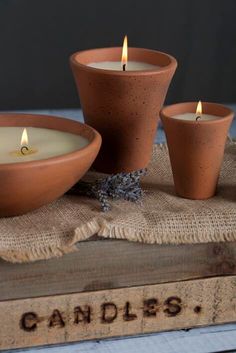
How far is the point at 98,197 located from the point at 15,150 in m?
0.08

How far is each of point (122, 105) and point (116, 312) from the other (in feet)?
0.64

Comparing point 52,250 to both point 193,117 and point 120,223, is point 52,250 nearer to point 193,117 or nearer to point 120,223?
point 120,223

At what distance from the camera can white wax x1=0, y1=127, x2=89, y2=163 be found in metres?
0.62

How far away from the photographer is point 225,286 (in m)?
0.63

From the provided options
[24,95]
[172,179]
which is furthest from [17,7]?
[172,179]

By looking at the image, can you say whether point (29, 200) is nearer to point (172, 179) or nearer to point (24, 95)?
point (172, 179)

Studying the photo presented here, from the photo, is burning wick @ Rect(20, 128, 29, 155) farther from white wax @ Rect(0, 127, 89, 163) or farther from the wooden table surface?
the wooden table surface

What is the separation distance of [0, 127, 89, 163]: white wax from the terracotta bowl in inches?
0.8

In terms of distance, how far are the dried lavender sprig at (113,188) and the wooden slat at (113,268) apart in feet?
0.22

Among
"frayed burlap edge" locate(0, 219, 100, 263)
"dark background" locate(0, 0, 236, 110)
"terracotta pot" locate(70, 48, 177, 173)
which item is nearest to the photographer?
"frayed burlap edge" locate(0, 219, 100, 263)

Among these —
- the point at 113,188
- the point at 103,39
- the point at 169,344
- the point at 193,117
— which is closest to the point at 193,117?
the point at 193,117

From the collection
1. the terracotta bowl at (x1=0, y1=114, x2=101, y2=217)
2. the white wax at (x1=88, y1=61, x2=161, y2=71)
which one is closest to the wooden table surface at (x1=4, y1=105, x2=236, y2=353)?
the terracotta bowl at (x1=0, y1=114, x2=101, y2=217)

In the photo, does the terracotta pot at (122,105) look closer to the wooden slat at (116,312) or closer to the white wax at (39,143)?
the white wax at (39,143)

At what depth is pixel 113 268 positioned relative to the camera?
1.98 ft
